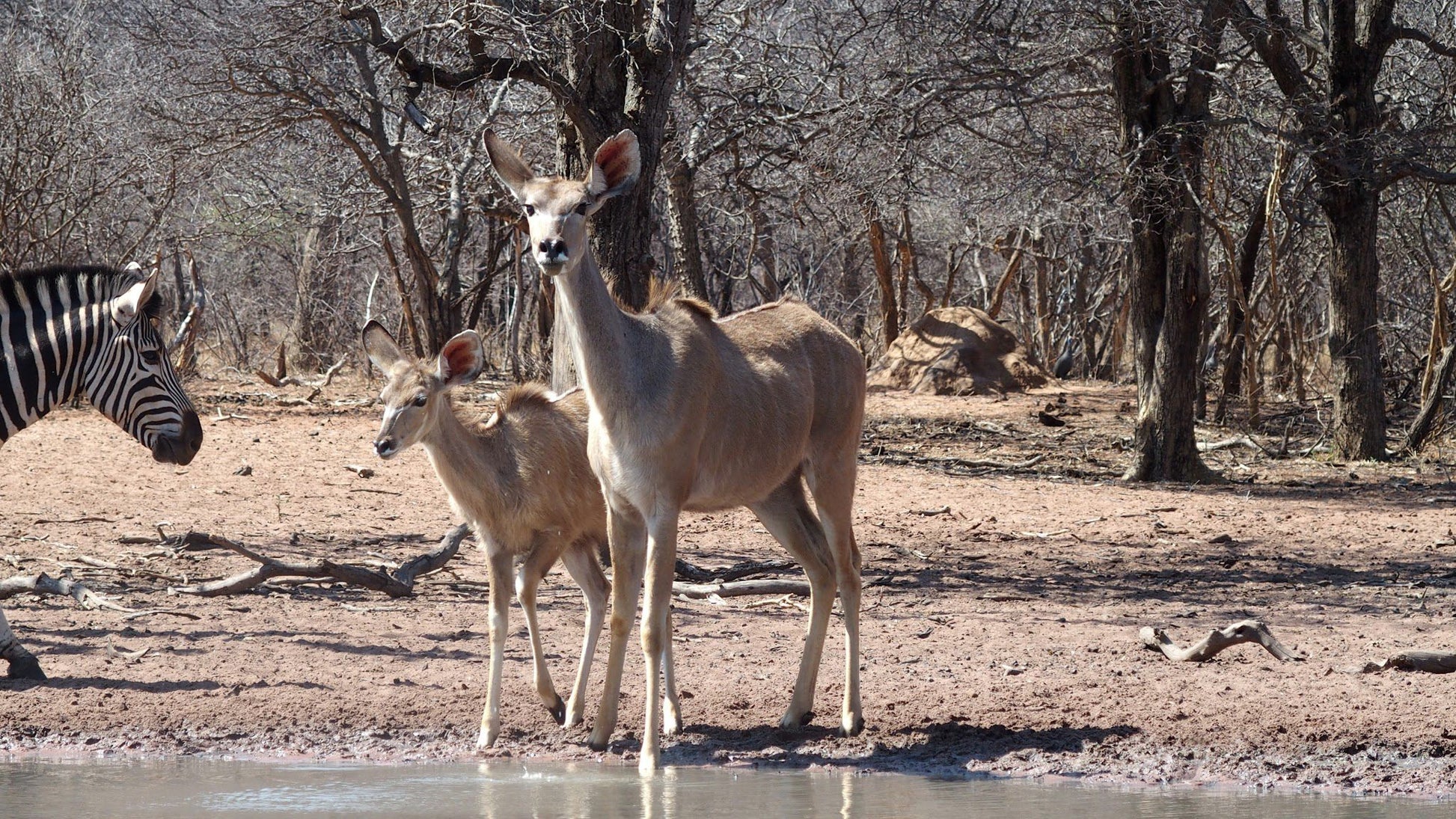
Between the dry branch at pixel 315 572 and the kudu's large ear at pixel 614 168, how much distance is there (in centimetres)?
313

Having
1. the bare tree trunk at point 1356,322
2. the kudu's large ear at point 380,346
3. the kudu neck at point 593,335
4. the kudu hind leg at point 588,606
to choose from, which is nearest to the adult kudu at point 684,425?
the kudu neck at point 593,335

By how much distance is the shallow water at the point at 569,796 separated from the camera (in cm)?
543

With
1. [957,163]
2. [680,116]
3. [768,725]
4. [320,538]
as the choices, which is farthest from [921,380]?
[768,725]

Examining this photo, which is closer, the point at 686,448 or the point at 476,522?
the point at 686,448

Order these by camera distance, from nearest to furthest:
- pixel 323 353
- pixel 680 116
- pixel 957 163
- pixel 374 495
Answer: pixel 374 495 < pixel 680 116 < pixel 957 163 < pixel 323 353

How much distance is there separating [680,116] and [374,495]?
646 cm

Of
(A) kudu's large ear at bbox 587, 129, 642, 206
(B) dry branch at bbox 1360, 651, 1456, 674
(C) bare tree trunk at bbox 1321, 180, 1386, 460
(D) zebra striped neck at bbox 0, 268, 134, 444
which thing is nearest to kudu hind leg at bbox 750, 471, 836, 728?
(A) kudu's large ear at bbox 587, 129, 642, 206

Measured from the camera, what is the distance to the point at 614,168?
19.3 feet

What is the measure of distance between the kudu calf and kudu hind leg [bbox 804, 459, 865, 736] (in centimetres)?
103

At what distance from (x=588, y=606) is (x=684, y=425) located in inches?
47.2

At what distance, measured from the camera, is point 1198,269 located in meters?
13.6

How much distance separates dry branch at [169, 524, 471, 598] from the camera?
8.51m

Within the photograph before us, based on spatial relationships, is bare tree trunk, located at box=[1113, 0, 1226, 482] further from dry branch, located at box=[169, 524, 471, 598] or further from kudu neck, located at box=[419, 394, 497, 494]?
kudu neck, located at box=[419, 394, 497, 494]

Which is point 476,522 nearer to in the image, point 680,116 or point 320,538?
point 320,538
